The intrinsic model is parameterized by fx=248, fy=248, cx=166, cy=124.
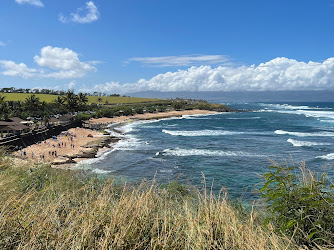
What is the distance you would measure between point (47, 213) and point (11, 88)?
530 ft

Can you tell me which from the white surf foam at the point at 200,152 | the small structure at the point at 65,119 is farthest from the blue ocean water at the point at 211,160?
the small structure at the point at 65,119

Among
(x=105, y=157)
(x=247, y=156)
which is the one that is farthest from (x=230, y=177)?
(x=105, y=157)

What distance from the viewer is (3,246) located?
10.3 ft

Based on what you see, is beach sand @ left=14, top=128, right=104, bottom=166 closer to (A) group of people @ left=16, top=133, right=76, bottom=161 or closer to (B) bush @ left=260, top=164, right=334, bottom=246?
(A) group of people @ left=16, top=133, right=76, bottom=161

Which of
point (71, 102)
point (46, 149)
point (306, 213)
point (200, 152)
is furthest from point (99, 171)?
point (71, 102)

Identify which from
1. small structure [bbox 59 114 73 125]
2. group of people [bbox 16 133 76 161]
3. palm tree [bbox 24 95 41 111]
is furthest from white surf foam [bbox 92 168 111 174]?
palm tree [bbox 24 95 41 111]

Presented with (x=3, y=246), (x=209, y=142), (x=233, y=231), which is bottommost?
(x=209, y=142)

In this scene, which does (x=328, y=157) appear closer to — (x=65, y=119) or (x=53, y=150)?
(x=53, y=150)

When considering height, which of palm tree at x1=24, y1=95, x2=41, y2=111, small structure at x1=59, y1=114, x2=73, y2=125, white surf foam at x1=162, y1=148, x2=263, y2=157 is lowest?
white surf foam at x1=162, y1=148, x2=263, y2=157

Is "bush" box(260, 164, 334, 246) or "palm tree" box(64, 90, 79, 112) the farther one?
"palm tree" box(64, 90, 79, 112)

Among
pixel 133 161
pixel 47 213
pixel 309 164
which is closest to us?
pixel 47 213

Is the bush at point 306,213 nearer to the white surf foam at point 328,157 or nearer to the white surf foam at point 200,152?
the white surf foam at point 200,152

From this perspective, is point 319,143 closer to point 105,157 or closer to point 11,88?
point 105,157

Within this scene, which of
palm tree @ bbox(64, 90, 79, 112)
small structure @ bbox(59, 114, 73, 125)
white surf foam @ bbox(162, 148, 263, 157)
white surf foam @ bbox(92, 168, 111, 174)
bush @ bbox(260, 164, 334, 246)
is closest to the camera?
bush @ bbox(260, 164, 334, 246)
